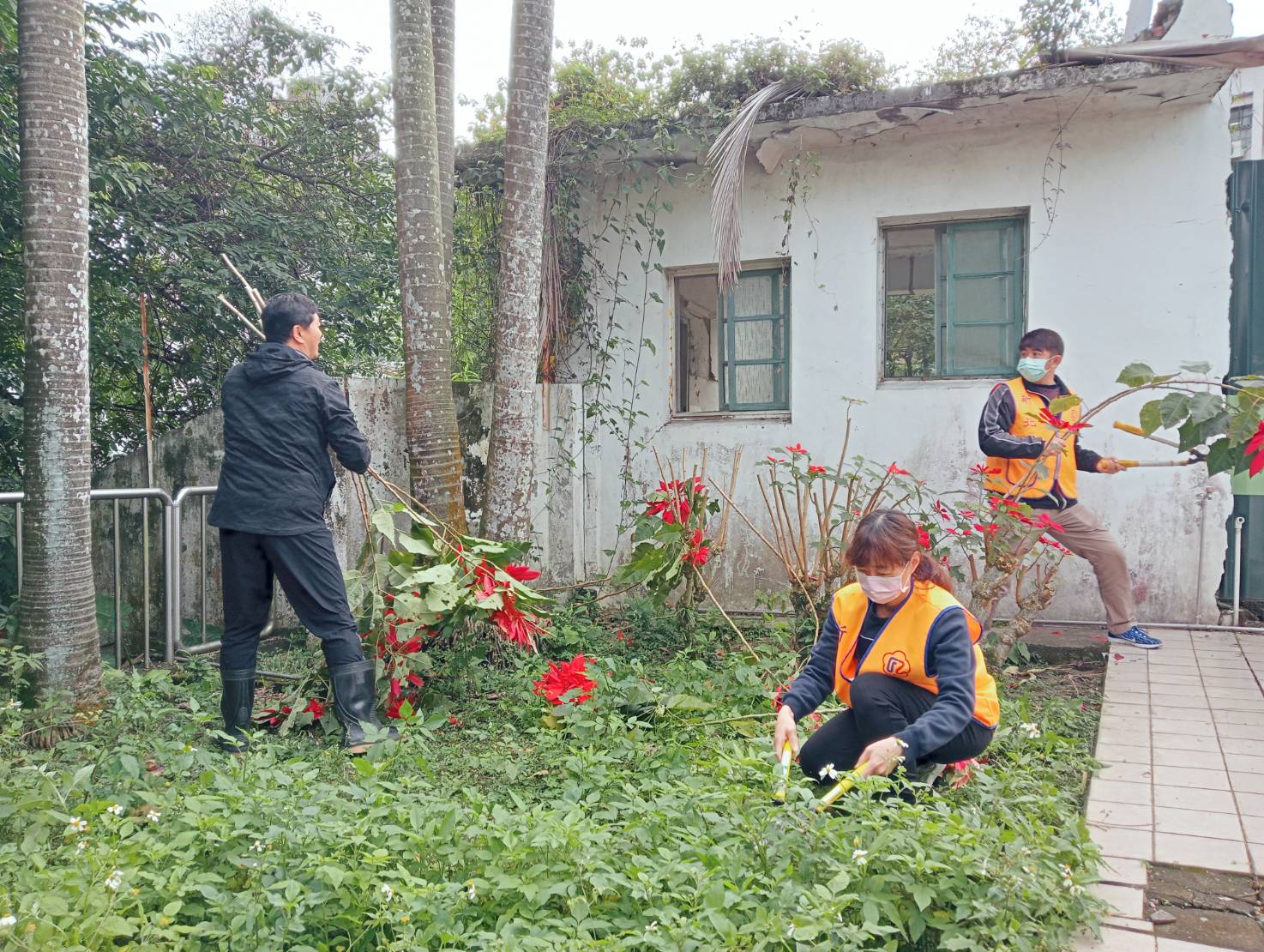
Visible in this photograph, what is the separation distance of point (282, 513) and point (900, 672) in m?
2.60

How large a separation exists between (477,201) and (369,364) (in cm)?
240

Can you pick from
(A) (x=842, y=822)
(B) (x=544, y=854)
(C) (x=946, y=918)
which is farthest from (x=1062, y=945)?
(B) (x=544, y=854)

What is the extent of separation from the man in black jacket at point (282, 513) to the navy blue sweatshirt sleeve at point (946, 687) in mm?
2383

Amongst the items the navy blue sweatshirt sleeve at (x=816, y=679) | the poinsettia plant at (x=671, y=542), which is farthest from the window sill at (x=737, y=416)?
the navy blue sweatshirt sleeve at (x=816, y=679)

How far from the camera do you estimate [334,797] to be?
8.68ft

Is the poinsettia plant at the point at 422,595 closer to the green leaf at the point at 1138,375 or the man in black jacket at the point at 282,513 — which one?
the man in black jacket at the point at 282,513

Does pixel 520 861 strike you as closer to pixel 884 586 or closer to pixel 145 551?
pixel 884 586

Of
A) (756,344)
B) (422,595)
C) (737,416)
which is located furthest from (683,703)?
(756,344)

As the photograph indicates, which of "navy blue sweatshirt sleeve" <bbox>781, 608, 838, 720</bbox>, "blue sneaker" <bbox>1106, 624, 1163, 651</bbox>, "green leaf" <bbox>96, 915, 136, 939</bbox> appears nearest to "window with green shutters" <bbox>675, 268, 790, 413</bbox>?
"blue sneaker" <bbox>1106, 624, 1163, 651</bbox>

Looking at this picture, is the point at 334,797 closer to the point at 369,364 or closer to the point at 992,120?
the point at 992,120

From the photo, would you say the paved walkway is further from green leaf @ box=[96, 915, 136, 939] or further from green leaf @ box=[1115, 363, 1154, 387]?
green leaf @ box=[96, 915, 136, 939]

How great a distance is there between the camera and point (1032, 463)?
5.32m

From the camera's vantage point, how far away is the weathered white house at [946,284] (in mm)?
5984

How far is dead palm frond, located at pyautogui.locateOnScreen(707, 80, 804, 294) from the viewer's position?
627 centimetres
